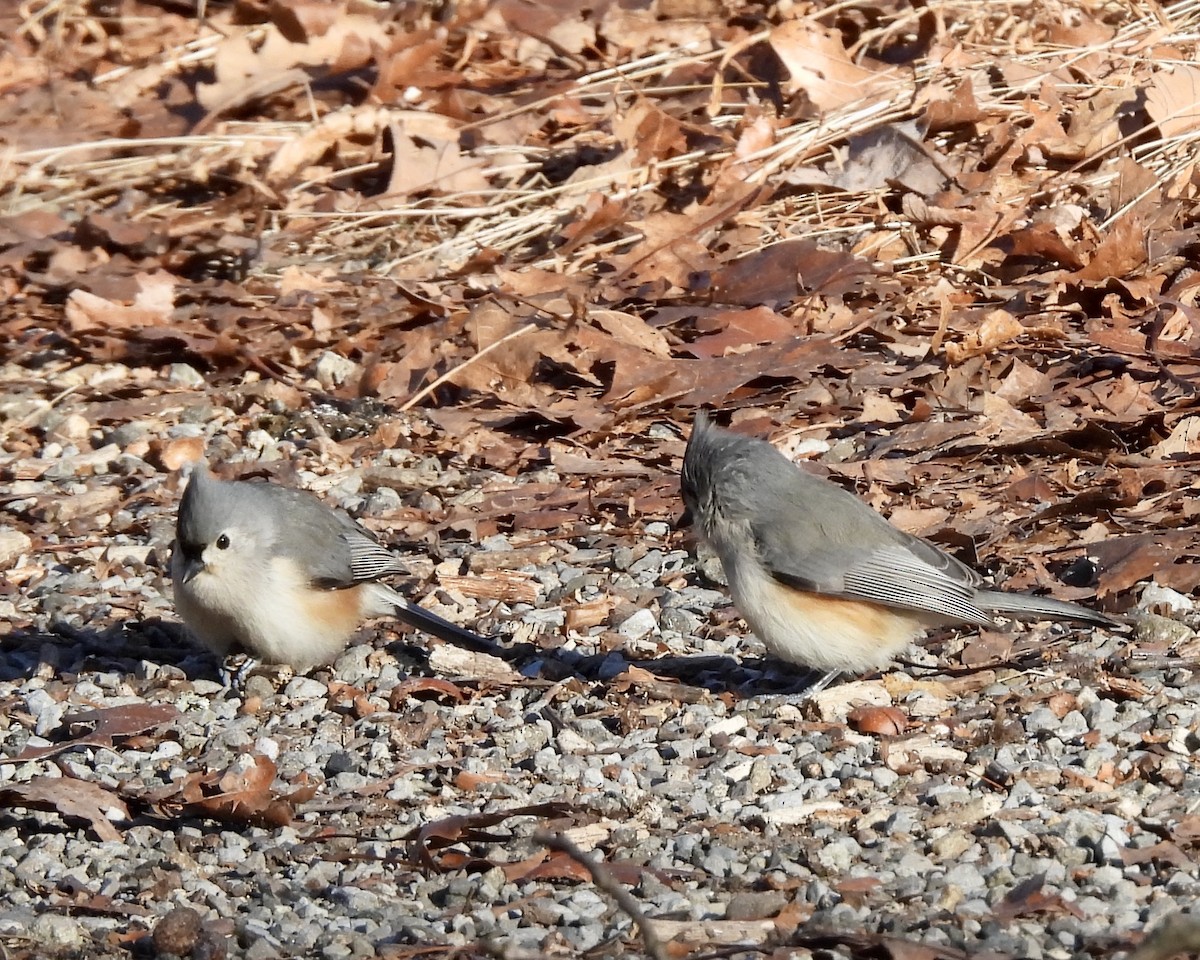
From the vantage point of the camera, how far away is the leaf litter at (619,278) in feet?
20.4

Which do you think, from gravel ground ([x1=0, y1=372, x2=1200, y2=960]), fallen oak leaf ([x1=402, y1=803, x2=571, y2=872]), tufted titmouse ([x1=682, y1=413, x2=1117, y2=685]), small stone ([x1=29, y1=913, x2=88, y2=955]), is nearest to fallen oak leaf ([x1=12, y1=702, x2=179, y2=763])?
gravel ground ([x1=0, y1=372, x2=1200, y2=960])

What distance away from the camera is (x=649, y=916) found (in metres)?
3.82

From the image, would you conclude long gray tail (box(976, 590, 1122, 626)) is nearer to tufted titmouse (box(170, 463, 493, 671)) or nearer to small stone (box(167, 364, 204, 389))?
tufted titmouse (box(170, 463, 493, 671))

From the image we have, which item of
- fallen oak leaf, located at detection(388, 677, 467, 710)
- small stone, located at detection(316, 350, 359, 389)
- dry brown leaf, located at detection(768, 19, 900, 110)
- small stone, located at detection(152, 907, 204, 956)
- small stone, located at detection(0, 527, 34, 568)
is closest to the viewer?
small stone, located at detection(152, 907, 204, 956)

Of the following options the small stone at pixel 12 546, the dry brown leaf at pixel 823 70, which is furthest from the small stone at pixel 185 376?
the dry brown leaf at pixel 823 70

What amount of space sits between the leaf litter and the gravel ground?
0.22 feet

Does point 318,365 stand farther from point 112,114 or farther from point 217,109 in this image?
point 112,114

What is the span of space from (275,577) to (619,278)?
110 inches

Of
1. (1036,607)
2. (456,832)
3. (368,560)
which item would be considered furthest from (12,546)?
(1036,607)

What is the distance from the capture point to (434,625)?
5777 millimetres

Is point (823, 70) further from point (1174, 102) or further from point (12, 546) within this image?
point (12, 546)

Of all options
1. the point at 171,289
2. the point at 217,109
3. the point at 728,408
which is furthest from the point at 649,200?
the point at 217,109

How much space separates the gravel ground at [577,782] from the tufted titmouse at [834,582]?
0.51 ft

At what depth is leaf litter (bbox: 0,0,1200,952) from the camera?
6207mm
